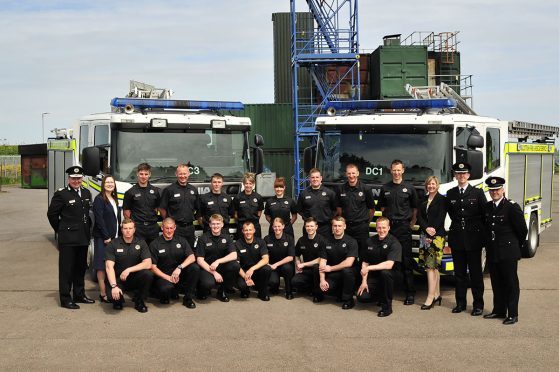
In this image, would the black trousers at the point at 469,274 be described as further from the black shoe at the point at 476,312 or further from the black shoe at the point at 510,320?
the black shoe at the point at 510,320

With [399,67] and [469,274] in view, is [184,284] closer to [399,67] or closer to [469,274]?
[469,274]

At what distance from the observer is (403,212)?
8516 millimetres

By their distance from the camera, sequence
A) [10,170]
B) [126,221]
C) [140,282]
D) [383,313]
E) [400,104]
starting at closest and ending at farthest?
[383,313] < [140,282] < [126,221] < [400,104] < [10,170]

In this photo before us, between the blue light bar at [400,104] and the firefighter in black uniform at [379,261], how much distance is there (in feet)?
6.87

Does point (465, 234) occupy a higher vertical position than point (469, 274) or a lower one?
higher

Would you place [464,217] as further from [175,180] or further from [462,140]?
[175,180]

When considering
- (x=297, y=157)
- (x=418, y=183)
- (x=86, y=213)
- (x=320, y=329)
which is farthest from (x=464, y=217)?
(x=297, y=157)

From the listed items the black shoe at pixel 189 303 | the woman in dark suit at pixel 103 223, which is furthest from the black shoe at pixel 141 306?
the woman in dark suit at pixel 103 223

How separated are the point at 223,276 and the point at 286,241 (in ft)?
3.31

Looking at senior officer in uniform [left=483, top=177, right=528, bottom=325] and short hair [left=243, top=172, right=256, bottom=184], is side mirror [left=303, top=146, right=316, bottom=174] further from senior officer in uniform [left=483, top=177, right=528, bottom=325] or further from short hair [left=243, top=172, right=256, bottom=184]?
senior officer in uniform [left=483, top=177, right=528, bottom=325]

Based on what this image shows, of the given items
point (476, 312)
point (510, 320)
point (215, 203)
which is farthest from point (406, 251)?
point (215, 203)

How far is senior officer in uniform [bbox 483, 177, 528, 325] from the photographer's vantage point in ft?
24.2

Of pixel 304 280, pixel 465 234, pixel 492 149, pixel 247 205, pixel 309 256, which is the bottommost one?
pixel 304 280

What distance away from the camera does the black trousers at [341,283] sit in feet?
27.2
